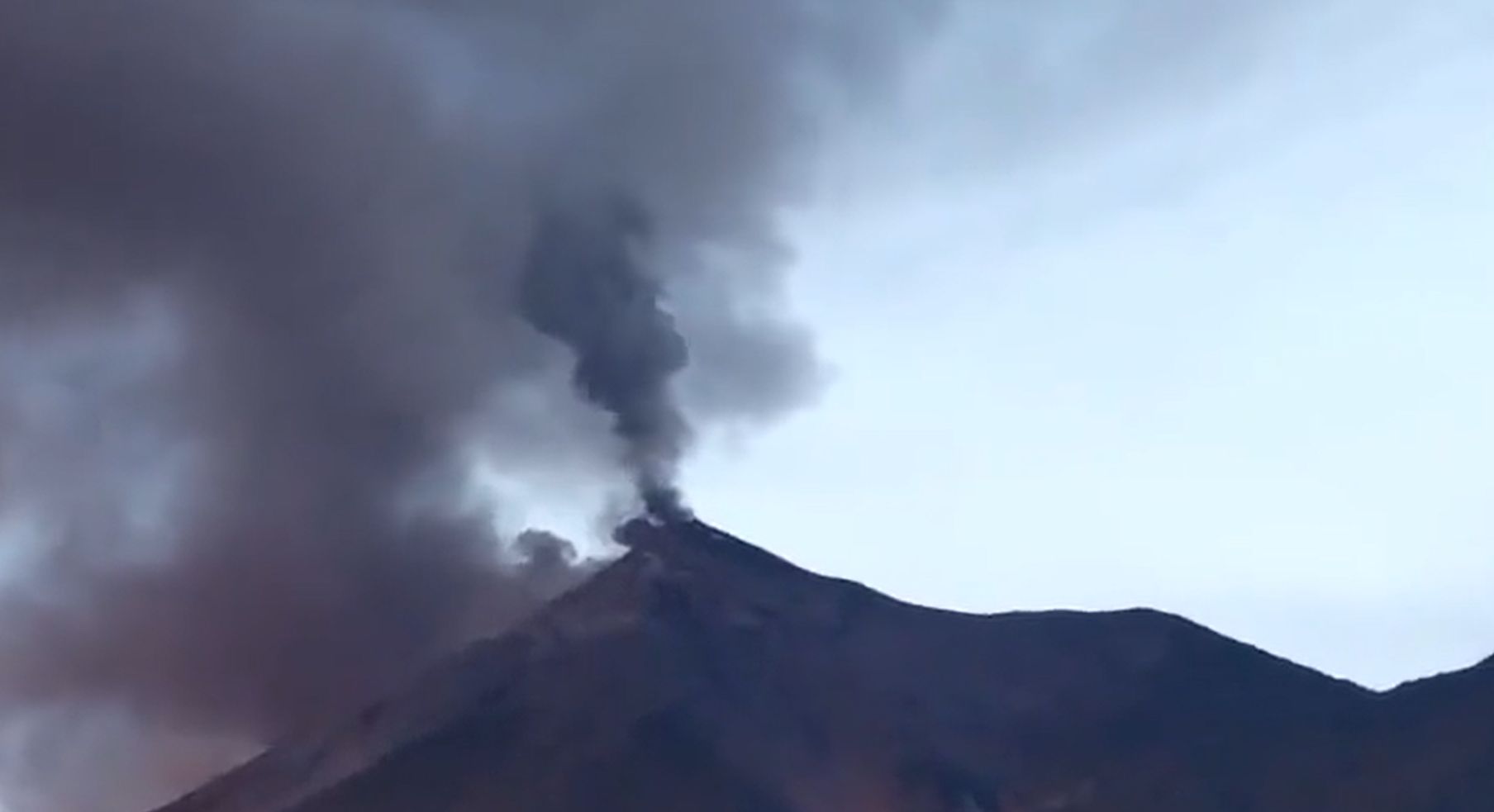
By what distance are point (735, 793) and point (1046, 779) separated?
13.6m

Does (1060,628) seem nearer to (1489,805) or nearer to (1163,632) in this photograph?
(1163,632)

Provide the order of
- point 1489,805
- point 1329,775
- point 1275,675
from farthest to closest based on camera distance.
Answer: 1. point 1275,675
2. point 1329,775
3. point 1489,805

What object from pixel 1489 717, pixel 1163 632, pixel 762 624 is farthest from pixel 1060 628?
pixel 1489 717

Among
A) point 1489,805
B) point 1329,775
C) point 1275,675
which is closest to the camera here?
point 1489,805

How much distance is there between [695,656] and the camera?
111312 millimetres

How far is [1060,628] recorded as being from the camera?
377 feet

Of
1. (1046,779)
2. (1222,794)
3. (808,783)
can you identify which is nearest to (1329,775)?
(1222,794)

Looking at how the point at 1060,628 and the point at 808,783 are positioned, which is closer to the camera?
the point at 808,783

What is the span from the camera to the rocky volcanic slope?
99938mm

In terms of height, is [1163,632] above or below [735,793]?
above

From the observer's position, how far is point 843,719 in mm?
110250

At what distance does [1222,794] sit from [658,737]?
836 inches

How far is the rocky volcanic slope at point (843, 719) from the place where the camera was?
328ft

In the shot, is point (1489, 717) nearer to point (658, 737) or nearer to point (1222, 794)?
point (1222, 794)
